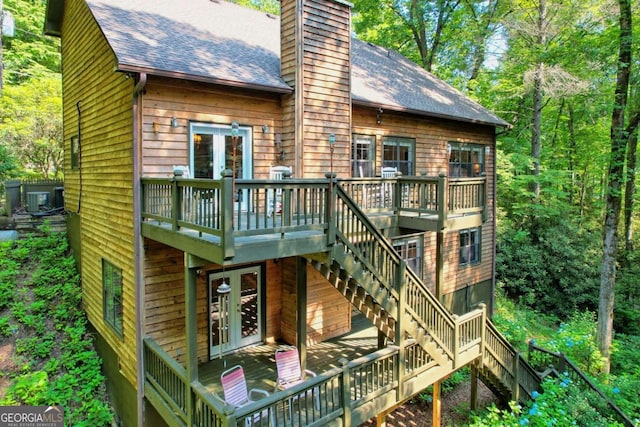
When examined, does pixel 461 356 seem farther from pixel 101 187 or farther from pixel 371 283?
pixel 101 187

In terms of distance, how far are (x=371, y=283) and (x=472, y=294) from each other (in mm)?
8622

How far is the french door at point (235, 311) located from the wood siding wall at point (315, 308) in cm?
63

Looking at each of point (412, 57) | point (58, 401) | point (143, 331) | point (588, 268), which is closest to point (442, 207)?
point (143, 331)

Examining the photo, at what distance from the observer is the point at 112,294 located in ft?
26.6

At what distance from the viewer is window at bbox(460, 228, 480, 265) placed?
43.9ft

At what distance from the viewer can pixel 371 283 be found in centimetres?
656

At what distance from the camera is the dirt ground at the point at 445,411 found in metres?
9.04

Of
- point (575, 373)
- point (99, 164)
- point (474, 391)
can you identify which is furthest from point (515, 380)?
point (99, 164)

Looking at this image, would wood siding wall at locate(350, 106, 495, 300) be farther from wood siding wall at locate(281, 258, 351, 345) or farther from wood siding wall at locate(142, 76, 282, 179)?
wood siding wall at locate(281, 258, 351, 345)

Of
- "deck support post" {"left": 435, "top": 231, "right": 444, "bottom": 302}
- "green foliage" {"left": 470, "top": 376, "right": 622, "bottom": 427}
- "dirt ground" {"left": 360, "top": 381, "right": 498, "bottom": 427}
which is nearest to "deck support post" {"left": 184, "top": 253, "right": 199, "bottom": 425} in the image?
"dirt ground" {"left": 360, "top": 381, "right": 498, "bottom": 427}

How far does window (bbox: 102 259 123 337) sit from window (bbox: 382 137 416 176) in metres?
7.06

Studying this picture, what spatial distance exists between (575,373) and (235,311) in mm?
8365

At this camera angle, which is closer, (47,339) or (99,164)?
(99,164)

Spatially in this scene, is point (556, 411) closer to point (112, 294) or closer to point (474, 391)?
point (474, 391)
